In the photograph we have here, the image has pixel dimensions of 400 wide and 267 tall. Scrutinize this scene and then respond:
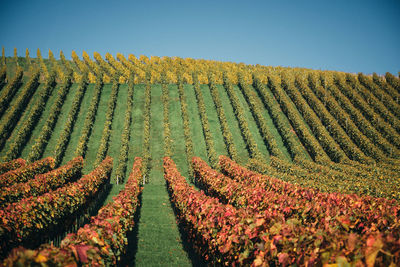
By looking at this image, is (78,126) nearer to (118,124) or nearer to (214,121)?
(118,124)

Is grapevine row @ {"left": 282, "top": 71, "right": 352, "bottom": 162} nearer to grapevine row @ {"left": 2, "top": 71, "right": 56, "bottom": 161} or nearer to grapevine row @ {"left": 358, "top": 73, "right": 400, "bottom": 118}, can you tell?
grapevine row @ {"left": 358, "top": 73, "right": 400, "bottom": 118}

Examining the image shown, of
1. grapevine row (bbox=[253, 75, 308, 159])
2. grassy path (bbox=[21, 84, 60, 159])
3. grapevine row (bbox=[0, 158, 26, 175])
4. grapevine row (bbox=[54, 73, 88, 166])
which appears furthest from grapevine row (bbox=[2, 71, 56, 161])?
grapevine row (bbox=[253, 75, 308, 159])

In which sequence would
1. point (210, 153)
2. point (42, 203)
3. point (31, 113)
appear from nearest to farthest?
1. point (42, 203)
2. point (210, 153)
3. point (31, 113)

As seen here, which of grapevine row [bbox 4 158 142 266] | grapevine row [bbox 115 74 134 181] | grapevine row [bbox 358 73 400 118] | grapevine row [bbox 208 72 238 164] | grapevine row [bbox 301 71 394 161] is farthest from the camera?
grapevine row [bbox 358 73 400 118]

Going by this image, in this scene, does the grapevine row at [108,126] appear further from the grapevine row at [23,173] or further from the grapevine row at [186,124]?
the grapevine row at [186,124]

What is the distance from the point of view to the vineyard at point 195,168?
5250 millimetres

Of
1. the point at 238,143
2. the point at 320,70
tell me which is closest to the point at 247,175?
the point at 238,143

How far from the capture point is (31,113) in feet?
103

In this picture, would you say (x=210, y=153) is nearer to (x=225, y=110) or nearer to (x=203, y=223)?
(x=225, y=110)

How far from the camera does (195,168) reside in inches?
850

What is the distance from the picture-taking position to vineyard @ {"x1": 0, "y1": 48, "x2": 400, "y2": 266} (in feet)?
17.2

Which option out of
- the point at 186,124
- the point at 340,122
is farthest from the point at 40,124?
the point at 340,122

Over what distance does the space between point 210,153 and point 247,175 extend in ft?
44.3

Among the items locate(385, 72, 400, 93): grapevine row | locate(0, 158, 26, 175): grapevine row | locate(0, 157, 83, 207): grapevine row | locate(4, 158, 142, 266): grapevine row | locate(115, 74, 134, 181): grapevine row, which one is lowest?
locate(4, 158, 142, 266): grapevine row
